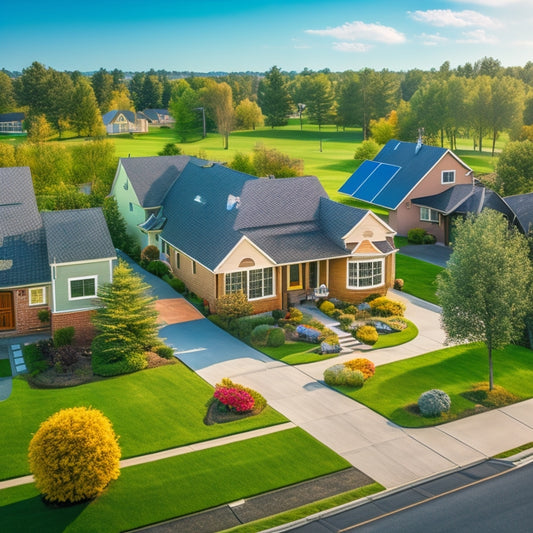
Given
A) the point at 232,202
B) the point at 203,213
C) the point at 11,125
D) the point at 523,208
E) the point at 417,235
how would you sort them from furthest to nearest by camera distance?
the point at 11,125
the point at 417,235
the point at 523,208
the point at 203,213
the point at 232,202

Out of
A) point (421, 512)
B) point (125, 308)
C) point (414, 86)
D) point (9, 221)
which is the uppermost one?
point (414, 86)

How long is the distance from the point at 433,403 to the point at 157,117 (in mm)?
143526

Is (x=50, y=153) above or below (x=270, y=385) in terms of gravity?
above

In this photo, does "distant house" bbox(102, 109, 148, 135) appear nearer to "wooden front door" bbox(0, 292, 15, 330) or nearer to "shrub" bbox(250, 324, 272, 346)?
"wooden front door" bbox(0, 292, 15, 330)

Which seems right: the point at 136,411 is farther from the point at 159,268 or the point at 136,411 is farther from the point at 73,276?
the point at 159,268

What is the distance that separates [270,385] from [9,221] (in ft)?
57.4

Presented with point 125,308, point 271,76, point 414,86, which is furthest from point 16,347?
point 414,86

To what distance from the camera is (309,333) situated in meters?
34.9

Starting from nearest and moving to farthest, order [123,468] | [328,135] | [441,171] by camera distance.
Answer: [123,468] → [441,171] → [328,135]

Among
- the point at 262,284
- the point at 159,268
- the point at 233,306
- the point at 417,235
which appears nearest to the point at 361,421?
the point at 233,306

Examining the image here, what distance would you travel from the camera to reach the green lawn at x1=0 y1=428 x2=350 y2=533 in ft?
65.6

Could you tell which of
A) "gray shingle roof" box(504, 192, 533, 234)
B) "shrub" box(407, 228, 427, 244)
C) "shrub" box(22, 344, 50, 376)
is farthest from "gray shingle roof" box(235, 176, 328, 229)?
"gray shingle roof" box(504, 192, 533, 234)

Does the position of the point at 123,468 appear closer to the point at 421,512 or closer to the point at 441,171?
the point at 421,512

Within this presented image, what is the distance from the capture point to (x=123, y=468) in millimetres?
22844
